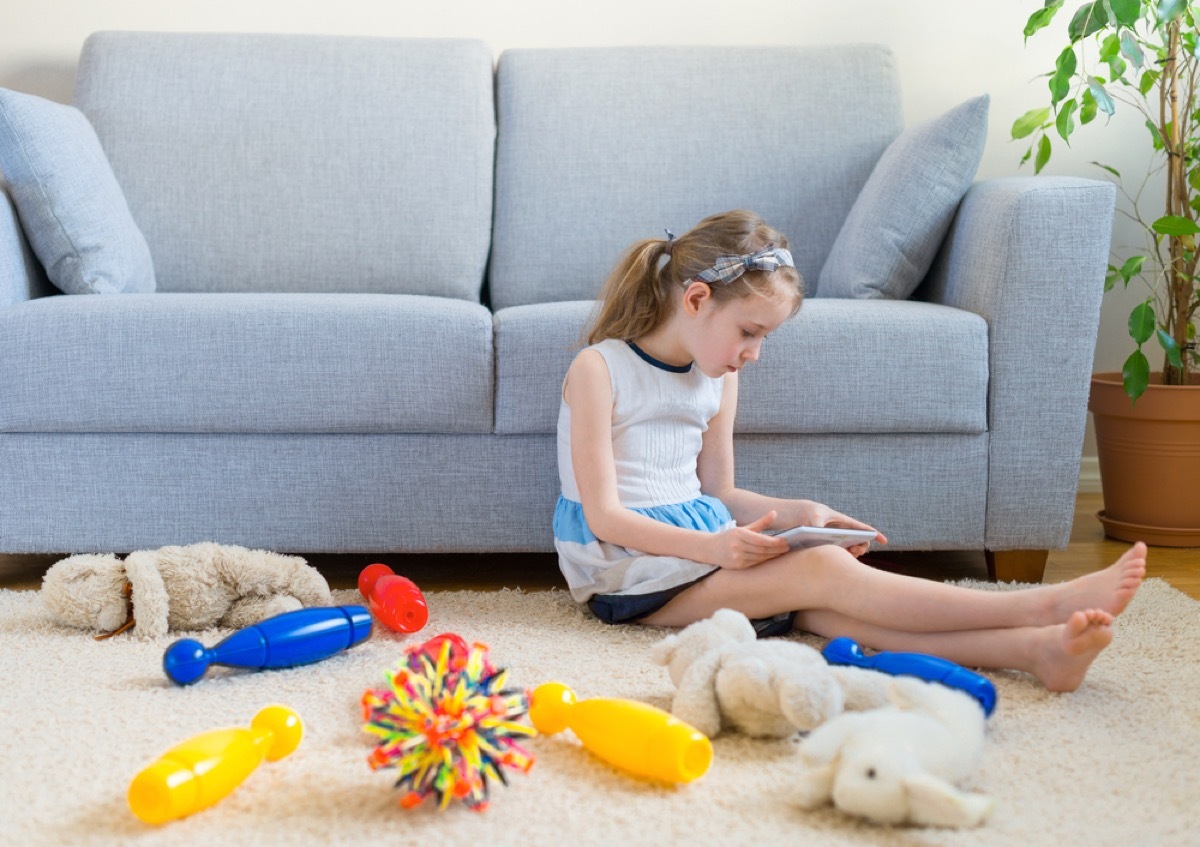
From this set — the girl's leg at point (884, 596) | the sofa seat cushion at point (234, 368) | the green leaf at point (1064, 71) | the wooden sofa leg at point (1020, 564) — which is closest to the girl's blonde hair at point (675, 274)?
the sofa seat cushion at point (234, 368)

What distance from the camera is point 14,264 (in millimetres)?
1920

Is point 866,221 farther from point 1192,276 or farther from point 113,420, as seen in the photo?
point 113,420

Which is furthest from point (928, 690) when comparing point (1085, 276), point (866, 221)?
Result: point (866, 221)

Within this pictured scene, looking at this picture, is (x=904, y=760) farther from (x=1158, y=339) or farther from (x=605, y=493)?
(x=1158, y=339)

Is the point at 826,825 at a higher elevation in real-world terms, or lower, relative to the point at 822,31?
lower

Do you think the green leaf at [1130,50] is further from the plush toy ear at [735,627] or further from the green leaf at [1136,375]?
the plush toy ear at [735,627]

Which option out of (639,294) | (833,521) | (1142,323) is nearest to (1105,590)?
(833,521)

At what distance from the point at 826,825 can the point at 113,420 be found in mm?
1272

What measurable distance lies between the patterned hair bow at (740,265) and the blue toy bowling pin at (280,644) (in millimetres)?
621

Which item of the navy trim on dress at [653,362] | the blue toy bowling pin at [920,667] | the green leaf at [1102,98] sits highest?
the green leaf at [1102,98]

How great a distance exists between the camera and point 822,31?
2686 mm

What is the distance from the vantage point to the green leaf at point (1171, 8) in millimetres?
2092

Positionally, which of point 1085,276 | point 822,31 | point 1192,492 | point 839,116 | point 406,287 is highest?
point 822,31

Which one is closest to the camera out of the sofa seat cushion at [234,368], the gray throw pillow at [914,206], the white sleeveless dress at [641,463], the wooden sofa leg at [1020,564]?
the white sleeveless dress at [641,463]
